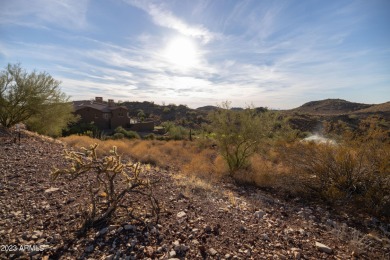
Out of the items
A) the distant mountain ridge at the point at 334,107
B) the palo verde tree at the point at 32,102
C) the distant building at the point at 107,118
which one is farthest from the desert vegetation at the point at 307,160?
the distant mountain ridge at the point at 334,107

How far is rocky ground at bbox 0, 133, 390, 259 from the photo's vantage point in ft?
9.58

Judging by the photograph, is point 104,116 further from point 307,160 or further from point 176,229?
point 176,229

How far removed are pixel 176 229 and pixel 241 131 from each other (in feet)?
19.5

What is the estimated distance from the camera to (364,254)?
11.3 ft

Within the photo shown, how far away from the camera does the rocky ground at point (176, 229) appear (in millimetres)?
2920

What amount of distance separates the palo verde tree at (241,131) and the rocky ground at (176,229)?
3.53 m

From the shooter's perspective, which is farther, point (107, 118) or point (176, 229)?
point (107, 118)

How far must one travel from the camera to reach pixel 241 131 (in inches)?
348

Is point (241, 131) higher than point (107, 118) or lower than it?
lower

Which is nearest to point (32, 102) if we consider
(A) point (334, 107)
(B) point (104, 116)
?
(B) point (104, 116)

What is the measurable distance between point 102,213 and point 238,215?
254cm

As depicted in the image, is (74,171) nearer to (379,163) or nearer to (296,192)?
(296,192)

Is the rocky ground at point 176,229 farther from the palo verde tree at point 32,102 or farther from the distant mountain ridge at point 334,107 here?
the distant mountain ridge at point 334,107

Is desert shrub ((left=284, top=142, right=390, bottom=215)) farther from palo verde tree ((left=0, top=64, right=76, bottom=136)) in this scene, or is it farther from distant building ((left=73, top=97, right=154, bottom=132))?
distant building ((left=73, top=97, right=154, bottom=132))
